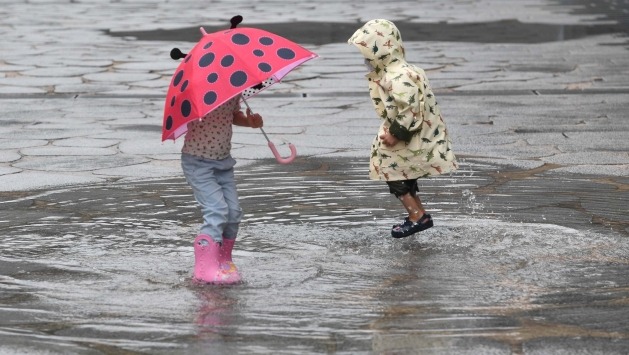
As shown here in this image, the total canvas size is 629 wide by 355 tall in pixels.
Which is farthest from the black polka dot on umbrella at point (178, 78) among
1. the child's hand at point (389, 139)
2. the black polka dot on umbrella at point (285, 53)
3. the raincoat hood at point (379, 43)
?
the child's hand at point (389, 139)

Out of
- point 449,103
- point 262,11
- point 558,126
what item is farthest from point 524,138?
point 262,11

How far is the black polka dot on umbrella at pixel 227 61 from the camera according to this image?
474 cm

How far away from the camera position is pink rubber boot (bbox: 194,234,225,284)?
4.79 m

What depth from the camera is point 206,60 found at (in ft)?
15.7

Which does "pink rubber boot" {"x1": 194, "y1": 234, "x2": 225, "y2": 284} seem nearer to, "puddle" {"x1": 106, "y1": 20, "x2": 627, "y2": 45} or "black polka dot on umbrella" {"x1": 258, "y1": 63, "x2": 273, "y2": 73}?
"black polka dot on umbrella" {"x1": 258, "y1": 63, "x2": 273, "y2": 73}

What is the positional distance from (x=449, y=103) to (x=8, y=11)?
1238 cm

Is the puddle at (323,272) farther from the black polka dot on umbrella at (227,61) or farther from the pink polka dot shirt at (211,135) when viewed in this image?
the black polka dot on umbrella at (227,61)

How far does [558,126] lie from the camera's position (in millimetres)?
8883

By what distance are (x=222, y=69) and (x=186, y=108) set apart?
0.64ft

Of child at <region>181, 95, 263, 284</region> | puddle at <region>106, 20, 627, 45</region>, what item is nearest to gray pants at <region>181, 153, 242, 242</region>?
child at <region>181, 95, 263, 284</region>

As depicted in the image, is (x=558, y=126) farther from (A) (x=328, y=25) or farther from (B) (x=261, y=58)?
(A) (x=328, y=25)

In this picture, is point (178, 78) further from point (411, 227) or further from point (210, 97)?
point (411, 227)

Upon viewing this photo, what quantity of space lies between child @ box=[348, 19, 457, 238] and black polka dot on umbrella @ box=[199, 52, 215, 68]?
0.86 m

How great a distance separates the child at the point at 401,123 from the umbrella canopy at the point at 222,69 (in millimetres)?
620
